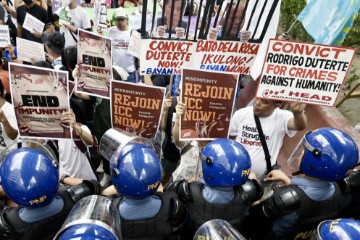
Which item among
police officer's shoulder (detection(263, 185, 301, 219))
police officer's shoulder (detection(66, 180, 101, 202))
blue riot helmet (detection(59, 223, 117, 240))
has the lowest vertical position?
police officer's shoulder (detection(66, 180, 101, 202))

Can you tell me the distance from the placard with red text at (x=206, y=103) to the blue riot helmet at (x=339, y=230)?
72.9 inches

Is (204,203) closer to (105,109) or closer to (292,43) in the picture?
(292,43)

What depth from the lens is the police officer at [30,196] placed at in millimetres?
2242

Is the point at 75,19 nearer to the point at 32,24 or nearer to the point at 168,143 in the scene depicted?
the point at 32,24

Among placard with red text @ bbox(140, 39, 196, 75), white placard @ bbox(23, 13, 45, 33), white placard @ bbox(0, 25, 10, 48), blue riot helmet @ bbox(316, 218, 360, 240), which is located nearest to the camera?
blue riot helmet @ bbox(316, 218, 360, 240)

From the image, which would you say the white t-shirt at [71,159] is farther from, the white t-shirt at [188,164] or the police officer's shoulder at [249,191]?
the police officer's shoulder at [249,191]

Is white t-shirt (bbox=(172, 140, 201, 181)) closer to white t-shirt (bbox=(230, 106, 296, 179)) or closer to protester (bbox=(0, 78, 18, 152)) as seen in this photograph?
white t-shirt (bbox=(230, 106, 296, 179))

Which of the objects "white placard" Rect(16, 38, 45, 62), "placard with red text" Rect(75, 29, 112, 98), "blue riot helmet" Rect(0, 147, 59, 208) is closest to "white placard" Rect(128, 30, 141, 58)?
"placard with red text" Rect(75, 29, 112, 98)

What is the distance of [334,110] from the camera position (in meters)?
5.69

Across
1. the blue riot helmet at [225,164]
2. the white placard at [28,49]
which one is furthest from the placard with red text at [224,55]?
the white placard at [28,49]

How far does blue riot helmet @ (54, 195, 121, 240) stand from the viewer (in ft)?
4.40

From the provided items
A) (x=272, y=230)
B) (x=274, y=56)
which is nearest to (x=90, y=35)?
(x=274, y=56)

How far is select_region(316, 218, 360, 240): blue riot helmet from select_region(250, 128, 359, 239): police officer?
80cm

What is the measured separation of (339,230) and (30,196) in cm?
185
